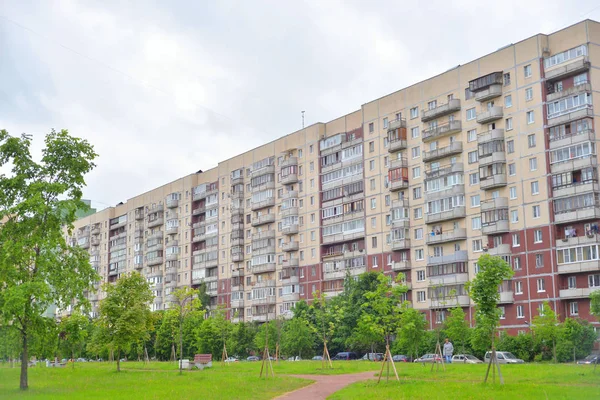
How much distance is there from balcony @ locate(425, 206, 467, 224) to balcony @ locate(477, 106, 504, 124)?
9942mm

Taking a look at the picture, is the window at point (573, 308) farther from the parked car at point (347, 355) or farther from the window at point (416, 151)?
the parked car at point (347, 355)

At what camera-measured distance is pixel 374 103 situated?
3851 inches

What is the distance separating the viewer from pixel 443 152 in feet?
283

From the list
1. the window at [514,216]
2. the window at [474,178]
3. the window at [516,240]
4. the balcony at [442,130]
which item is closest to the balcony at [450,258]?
the window at [516,240]

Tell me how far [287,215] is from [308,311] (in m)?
20.1

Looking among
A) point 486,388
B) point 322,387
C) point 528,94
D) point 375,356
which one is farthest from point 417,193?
point 486,388

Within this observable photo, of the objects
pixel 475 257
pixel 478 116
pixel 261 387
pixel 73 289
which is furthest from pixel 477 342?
pixel 73 289

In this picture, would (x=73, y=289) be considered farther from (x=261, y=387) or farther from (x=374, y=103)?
(x=374, y=103)

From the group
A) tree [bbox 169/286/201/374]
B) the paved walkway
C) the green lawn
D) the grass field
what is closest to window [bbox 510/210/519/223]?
tree [bbox 169/286/201/374]

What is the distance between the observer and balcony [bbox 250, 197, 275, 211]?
115m

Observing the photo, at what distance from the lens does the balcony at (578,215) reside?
69188mm

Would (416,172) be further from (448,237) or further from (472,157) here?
(448,237)

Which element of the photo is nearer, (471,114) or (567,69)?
(567,69)

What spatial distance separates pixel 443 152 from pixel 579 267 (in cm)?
2244
